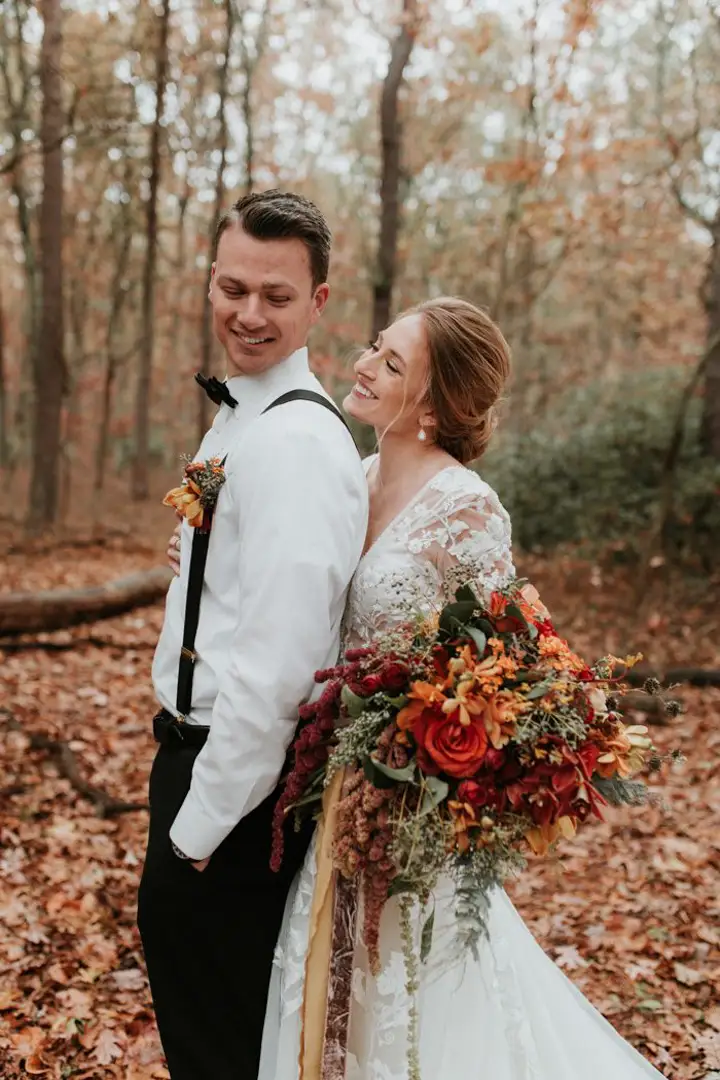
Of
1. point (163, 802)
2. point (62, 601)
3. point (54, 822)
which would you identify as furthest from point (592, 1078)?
point (62, 601)

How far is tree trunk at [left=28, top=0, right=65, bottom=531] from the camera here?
11117 mm

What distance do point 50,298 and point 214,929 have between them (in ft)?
37.8

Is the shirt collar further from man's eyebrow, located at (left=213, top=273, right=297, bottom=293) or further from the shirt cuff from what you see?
the shirt cuff

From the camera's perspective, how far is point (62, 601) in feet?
26.2

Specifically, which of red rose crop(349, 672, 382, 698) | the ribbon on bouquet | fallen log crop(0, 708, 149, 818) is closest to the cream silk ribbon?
the ribbon on bouquet

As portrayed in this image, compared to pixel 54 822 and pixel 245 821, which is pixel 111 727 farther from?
pixel 245 821

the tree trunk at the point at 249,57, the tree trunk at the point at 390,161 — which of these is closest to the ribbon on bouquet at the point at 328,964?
the tree trunk at the point at 390,161

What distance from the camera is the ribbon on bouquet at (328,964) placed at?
→ 2186 mm

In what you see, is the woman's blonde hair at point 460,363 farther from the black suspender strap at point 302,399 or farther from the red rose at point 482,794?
the red rose at point 482,794

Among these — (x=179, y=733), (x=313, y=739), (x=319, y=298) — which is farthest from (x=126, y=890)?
(x=319, y=298)

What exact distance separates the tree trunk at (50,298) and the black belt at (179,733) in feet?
33.5

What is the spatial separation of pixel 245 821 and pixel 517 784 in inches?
28.9

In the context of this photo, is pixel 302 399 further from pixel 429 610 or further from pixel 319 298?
pixel 429 610

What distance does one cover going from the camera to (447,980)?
232 centimetres
